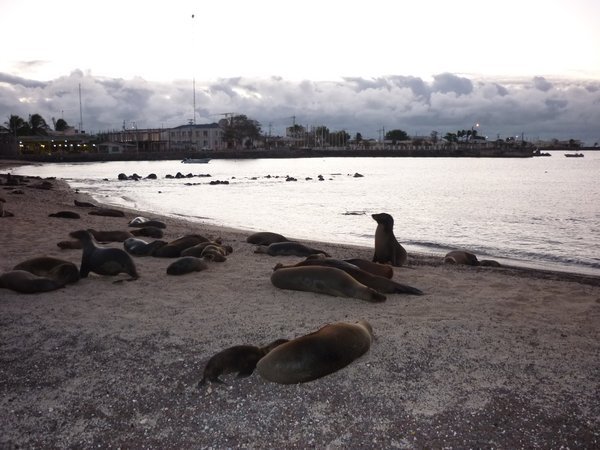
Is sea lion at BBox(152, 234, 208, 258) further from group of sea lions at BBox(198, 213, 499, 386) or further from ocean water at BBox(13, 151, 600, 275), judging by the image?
ocean water at BBox(13, 151, 600, 275)

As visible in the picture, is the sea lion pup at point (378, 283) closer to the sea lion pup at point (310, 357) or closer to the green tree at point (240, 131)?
the sea lion pup at point (310, 357)

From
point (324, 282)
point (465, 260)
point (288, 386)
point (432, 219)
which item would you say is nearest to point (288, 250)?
point (324, 282)

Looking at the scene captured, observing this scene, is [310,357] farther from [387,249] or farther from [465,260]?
[465,260]

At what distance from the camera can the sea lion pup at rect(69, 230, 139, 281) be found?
8008 millimetres

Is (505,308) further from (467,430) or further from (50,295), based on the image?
(50,295)

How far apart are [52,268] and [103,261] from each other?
2.62 ft

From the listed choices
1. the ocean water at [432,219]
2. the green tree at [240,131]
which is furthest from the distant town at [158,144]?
the ocean water at [432,219]

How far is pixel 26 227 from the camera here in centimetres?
1347

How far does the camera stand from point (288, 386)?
4363 mm

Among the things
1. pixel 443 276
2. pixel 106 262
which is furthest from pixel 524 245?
pixel 106 262

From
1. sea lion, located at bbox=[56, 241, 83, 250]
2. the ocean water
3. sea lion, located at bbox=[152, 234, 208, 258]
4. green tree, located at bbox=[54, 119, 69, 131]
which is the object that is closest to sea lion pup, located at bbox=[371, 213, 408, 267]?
sea lion, located at bbox=[152, 234, 208, 258]

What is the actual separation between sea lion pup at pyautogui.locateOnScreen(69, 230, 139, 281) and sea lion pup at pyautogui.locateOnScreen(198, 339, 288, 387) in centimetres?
404

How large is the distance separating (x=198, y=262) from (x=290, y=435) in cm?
556

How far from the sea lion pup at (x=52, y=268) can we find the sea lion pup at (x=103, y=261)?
24 centimetres
